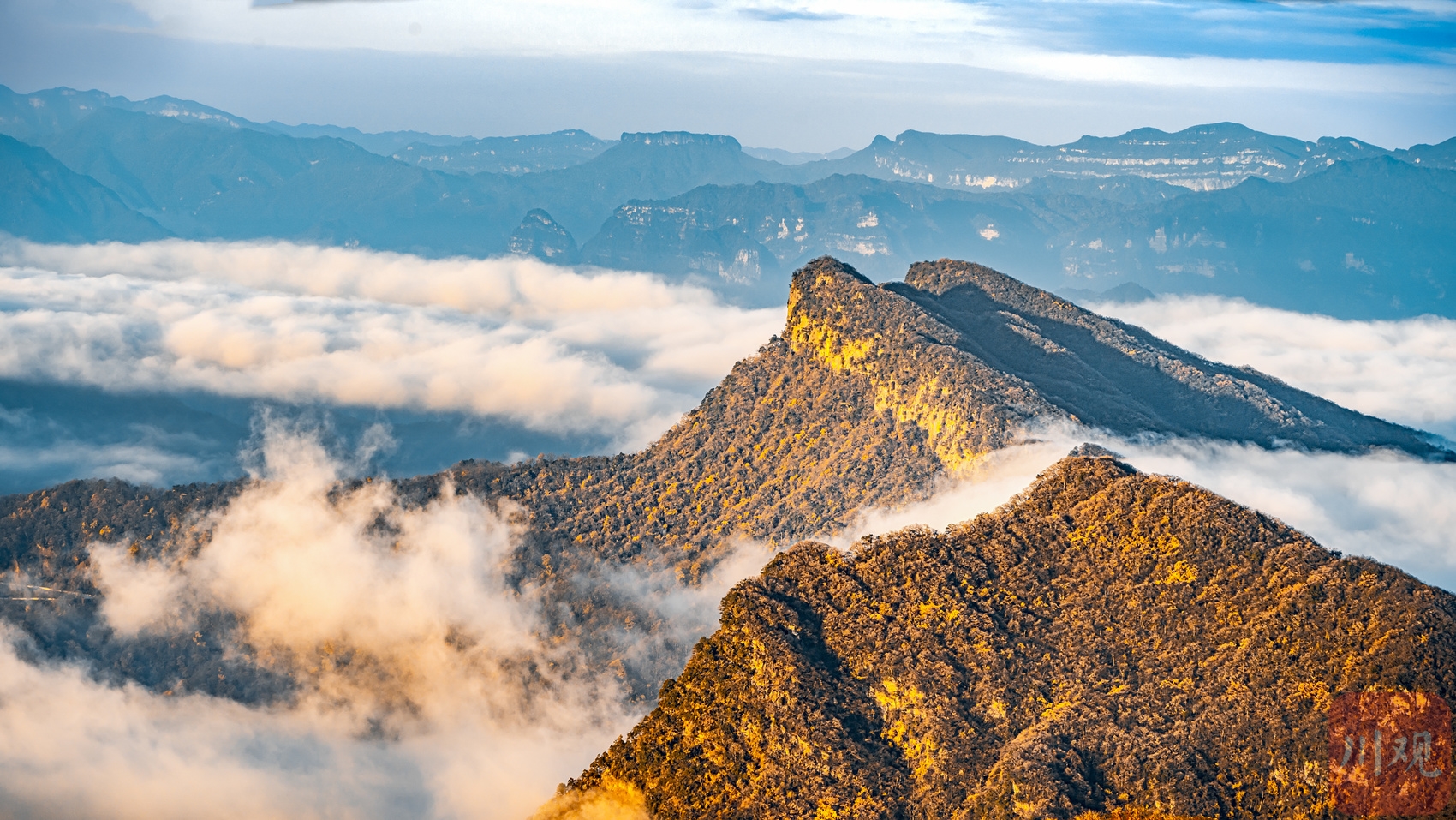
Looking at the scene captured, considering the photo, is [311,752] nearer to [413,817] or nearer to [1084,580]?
[413,817]

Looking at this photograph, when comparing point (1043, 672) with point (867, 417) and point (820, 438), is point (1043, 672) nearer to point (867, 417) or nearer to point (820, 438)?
point (867, 417)

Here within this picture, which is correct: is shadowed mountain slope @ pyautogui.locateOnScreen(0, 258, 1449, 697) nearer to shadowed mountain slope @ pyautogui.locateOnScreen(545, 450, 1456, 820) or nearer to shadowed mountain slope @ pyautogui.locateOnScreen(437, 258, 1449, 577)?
shadowed mountain slope @ pyautogui.locateOnScreen(437, 258, 1449, 577)

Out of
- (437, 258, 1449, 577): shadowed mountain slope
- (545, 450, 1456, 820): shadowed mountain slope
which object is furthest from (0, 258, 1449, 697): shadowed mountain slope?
(545, 450, 1456, 820): shadowed mountain slope

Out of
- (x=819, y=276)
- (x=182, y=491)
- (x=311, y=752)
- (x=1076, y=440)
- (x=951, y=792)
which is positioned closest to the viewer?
(x=951, y=792)

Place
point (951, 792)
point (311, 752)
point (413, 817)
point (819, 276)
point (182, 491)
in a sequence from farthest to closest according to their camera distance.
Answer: point (182, 491)
point (819, 276)
point (311, 752)
point (413, 817)
point (951, 792)

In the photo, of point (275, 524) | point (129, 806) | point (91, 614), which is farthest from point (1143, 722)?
point (91, 614)

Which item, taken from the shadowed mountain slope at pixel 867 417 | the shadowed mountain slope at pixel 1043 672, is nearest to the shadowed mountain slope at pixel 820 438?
the shadowed mountain slope at pixel 867 417

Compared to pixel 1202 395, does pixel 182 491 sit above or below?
below

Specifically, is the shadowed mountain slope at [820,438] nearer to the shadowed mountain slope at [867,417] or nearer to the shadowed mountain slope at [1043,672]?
the shadowed mountain slope at [867,417]
